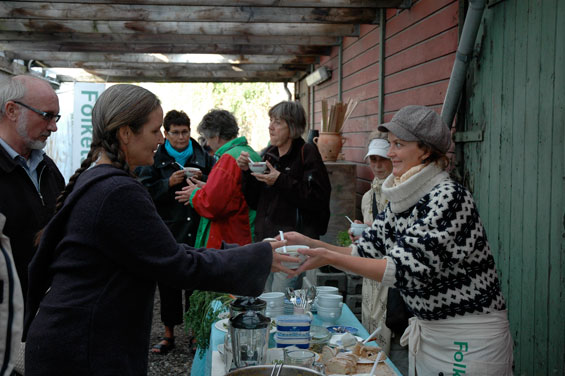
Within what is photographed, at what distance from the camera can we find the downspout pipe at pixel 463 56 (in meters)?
3.70

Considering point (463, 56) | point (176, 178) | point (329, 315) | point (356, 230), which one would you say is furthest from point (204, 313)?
point (463, 56)

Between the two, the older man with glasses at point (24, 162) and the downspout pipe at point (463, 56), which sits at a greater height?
the downspout pipe at point (463, 56)

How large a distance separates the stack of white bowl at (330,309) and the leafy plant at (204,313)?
56 centimetres

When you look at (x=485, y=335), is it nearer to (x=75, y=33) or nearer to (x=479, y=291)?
(x=479, y=291)

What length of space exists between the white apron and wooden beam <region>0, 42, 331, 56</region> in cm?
695

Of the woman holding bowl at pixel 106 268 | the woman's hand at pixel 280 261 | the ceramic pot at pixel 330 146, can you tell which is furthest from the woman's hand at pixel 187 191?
the woman holding bowl at pixel 106 268

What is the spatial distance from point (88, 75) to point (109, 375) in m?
11.0

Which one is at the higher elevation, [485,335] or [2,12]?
[2,12]

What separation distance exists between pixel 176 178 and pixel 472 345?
327 centimetres

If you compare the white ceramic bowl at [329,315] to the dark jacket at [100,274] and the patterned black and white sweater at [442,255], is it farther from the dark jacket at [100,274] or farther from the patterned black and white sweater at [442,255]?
the dark jacket at [100,274]

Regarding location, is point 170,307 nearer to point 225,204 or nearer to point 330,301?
point 225,204

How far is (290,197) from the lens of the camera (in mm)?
4371

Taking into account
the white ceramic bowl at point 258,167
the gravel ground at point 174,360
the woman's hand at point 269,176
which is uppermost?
the white ceramic bowl at point 258,167

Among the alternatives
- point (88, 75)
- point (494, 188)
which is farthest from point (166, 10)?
point (88, 75)
